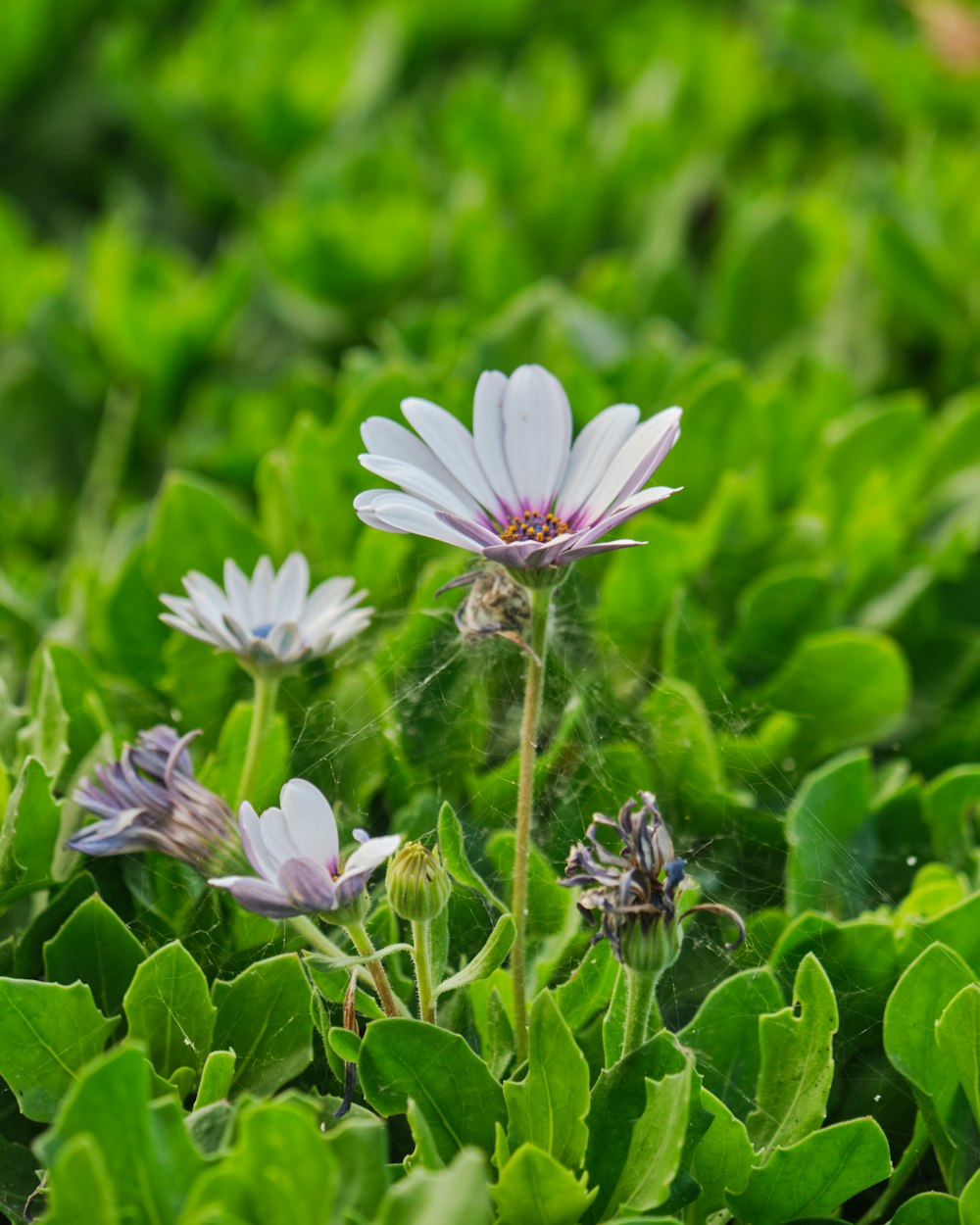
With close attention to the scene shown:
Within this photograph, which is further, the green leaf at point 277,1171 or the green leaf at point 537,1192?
the green leaf at point 537,1192

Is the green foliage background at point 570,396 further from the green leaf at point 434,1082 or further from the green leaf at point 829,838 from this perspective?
the green leaf at point 434,1082

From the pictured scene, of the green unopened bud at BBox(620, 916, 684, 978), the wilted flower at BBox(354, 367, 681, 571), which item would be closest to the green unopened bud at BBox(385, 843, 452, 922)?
the green unopened bud at BBox(620, 916, 684, 978)

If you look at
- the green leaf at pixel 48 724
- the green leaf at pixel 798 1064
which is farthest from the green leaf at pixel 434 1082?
the green leaf at pixel 48 724

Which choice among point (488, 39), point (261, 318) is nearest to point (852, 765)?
point (261, 318)

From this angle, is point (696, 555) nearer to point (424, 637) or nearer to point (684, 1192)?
point (424, 637)

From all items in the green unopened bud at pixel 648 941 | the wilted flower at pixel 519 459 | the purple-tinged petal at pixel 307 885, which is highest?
the wilted flower at pixel 519 459

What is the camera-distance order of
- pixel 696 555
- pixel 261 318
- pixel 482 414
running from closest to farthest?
pixel 482 414
pixel 696 555
pixel 261 318

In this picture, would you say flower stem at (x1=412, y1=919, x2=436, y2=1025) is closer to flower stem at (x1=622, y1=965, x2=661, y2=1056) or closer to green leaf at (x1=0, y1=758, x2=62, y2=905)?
flower stem at (x1=622, y1=965, x2=661, y2=1056)
